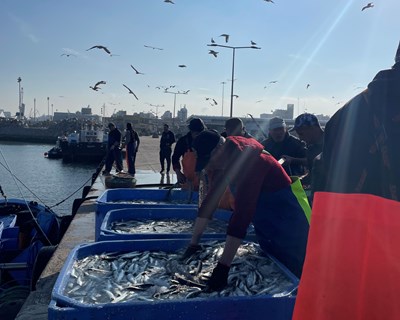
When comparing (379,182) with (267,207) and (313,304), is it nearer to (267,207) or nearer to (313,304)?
(313,304)

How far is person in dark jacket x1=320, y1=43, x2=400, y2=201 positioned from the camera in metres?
1.29

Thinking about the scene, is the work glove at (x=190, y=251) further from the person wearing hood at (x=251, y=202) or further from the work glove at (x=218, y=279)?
the work glove at (x=218, y=279)

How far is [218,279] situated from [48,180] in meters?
27.3

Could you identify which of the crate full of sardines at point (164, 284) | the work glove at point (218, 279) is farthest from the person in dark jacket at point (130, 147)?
the work glove at point (218, 279)

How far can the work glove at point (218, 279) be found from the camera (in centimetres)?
279

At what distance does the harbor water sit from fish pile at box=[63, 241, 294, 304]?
1445 cm

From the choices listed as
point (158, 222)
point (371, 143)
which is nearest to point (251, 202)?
point (371, 143)

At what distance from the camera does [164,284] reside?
9.78 feet

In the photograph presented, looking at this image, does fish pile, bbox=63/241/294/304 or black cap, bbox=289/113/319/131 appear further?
black cap, bbox=289/113/319/131

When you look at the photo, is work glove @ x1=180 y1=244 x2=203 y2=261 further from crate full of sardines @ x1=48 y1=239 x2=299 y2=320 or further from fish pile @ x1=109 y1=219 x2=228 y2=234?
fish pile @ x1=109 y1=219 x2=228 y2=234

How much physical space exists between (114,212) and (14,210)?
5.26 m

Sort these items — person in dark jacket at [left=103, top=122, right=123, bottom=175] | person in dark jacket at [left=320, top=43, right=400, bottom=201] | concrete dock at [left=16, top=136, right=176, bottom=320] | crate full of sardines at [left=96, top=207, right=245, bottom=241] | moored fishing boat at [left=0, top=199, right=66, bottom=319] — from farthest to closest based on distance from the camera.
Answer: person in dark jacket at [left=103, top=122, right=123, bottom=175] < moored fishing boat at [left=0, top=199, right=66, bottom=319] < crate full of sardines at [left=96, top=207, right=245, bottom=241] < concrete dock at [left=16, top=136, right=176, bottom=320] < person in dark jacket at [left=320, top=43, right=400, bottom=201]

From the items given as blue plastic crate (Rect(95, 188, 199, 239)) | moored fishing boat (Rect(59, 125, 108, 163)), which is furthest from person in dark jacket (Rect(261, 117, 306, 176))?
moored fishing boat (Rect(59, 125, 108, 163))

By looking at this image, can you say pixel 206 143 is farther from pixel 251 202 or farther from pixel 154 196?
pixel 154 196
